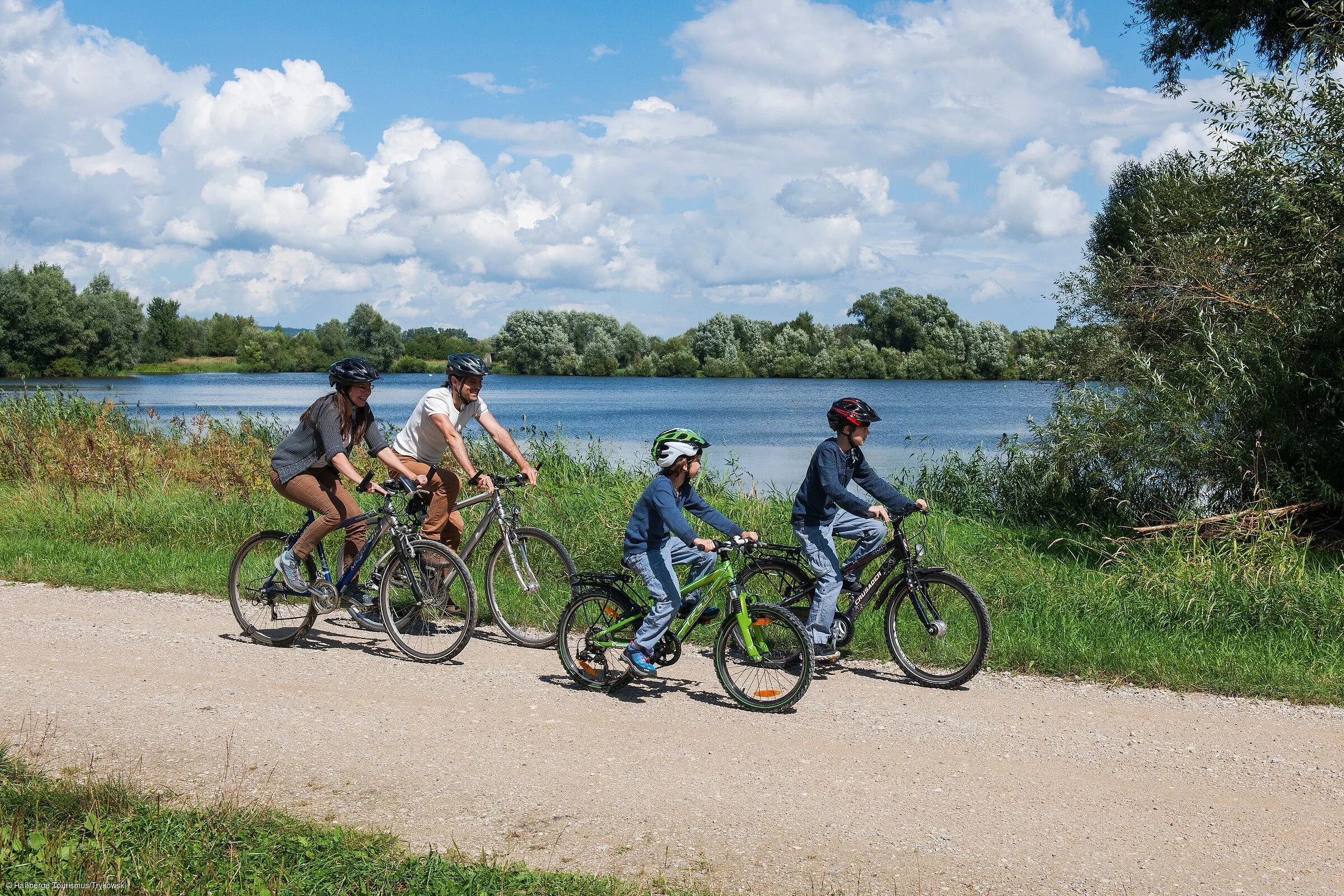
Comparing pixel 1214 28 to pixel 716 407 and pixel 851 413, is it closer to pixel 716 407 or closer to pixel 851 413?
pixel 851 413

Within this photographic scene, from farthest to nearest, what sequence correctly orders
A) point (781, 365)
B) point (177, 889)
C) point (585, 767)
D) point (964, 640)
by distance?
1. point (781, 365)
2. point (964, 640)
3. point (585, 767)
4. point (177, 889)

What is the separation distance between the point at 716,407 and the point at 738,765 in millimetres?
40844

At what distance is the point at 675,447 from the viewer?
6.04 metres

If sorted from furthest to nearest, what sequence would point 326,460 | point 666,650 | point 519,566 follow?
point 519,566, point 326,460, point 666,650

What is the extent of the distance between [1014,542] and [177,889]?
9922 mm

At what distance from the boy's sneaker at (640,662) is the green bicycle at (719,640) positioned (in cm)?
7

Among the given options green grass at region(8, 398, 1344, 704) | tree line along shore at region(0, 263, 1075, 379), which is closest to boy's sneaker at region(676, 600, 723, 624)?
green grass at region(8, 398, 1344, 704)

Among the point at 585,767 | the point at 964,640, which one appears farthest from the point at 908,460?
the point at 585,767

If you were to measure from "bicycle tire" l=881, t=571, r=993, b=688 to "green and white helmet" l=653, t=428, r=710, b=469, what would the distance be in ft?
5.55

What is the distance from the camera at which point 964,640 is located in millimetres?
6684

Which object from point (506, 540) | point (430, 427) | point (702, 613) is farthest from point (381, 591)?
point (702, 613)

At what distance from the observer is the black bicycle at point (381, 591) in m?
7.19

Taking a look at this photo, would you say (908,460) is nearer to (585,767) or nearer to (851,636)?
(851,636)

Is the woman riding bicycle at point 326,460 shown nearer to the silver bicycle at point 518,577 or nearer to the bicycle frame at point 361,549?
the bicycle frame at point 361,549
